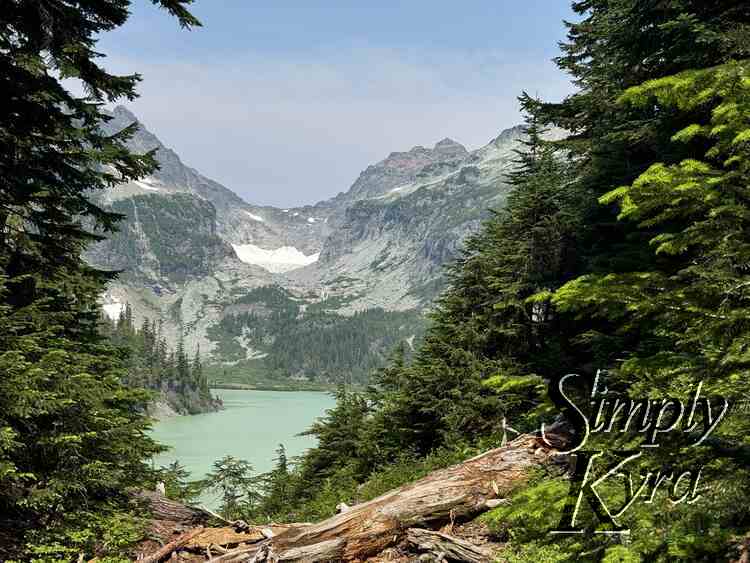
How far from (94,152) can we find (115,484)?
267 inches

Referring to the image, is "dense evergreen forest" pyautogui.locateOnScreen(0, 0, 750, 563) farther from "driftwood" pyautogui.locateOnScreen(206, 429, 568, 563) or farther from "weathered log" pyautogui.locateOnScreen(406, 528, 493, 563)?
"driftwood" pyautogui.locateOnScreen(206, 429, 568, 563)

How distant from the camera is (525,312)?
58.0 feet

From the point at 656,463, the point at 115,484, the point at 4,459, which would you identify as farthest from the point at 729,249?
the point at 115,484

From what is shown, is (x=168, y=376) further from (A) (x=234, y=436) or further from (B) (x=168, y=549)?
(B) (x=168, y=549)

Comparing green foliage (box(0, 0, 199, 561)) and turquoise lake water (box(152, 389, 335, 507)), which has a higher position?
green foliage (box(0, 0, 199, 561))

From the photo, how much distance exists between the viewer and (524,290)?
59.2ft

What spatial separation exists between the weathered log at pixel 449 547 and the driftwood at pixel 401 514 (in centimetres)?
7

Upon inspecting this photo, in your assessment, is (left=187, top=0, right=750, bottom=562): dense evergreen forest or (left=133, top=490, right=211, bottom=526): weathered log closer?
(left=187, top=0, right=750, bottom=562): dense evergreen forest

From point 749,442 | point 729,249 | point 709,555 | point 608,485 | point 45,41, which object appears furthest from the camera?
point 45,41

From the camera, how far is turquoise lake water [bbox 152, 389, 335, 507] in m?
70.2

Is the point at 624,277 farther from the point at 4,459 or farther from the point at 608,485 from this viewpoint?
the point at 4,459

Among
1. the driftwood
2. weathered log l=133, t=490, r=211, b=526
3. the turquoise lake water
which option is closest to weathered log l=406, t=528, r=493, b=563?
the driftwood

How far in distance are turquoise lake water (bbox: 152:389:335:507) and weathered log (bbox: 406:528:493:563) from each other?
38.4 m

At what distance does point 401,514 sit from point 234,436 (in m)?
95.9
